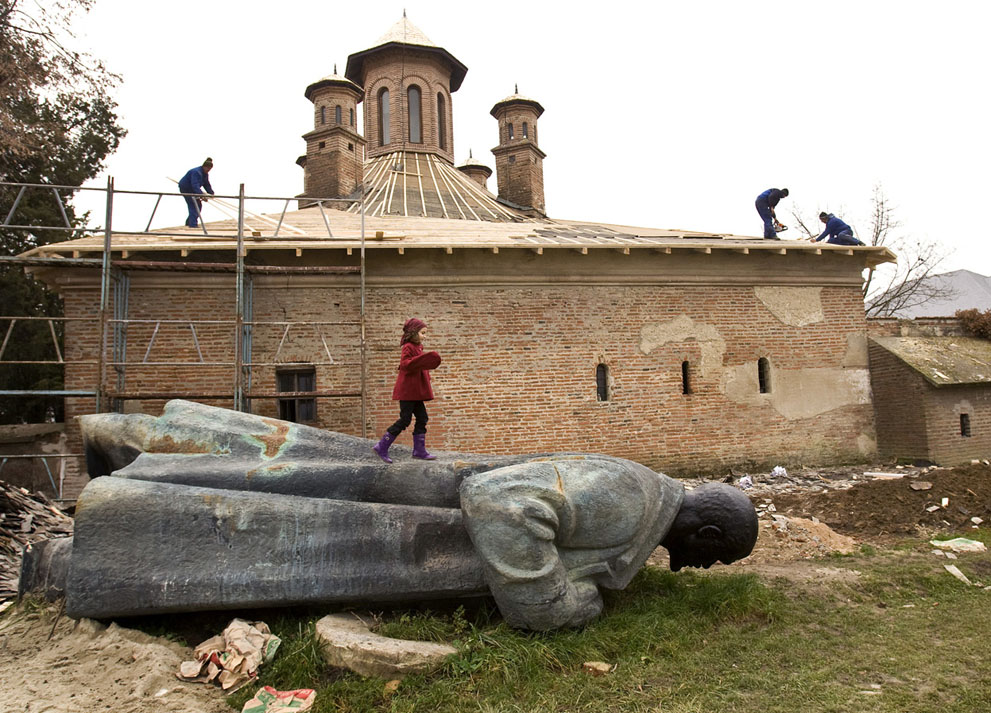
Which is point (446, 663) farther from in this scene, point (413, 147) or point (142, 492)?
point (413, 147)

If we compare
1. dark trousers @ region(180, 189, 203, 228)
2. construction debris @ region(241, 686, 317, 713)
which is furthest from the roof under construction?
construction debris @ region(241, 686, 317, 713)

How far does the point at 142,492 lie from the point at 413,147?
18.4 m

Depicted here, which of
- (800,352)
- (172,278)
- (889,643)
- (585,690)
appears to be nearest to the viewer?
(585,690)

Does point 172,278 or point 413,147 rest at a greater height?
point 413,147

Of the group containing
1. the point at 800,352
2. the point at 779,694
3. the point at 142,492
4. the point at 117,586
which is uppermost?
the point at 800,352

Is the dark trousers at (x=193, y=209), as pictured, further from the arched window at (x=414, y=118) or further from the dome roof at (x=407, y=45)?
the dome roof at (x=407, y=45)

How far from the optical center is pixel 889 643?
4.09m

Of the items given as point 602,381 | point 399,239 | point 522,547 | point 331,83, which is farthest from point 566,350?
point 331,83

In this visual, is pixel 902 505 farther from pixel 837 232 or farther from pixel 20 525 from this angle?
pixel 20 525

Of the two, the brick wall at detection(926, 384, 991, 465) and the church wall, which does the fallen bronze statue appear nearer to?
the church wall

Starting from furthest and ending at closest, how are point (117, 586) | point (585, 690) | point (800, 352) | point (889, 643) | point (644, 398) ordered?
point (800, 352) → point (644, 398) → point (889, 643) → point (117, 586) → point (585, 690)

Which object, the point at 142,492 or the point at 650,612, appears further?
the point at 650,612

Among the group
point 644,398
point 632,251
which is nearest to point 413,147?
point 632,251

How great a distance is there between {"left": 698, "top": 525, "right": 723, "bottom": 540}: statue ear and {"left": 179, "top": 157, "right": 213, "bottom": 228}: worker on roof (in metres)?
8.88
